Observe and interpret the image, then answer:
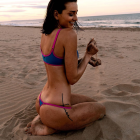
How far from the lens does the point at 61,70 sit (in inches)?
70.9

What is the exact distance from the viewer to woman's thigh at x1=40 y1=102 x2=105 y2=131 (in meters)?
1.81

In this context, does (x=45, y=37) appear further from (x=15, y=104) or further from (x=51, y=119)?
(x=15, y=104)

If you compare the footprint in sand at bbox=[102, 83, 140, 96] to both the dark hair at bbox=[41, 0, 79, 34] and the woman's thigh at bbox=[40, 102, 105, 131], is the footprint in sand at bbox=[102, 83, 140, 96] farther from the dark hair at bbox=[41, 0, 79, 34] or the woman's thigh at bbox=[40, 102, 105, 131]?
the dark hair at bbox=[41, 0, 79, 34]

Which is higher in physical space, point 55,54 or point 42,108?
point 55,54

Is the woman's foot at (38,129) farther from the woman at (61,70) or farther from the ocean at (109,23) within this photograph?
the ocean at (109,23)

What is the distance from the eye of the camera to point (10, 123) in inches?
91.1

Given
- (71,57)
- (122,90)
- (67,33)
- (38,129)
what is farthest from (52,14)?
(122,90)

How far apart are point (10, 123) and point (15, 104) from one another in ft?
1.93

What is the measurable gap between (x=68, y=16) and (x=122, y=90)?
2123mm

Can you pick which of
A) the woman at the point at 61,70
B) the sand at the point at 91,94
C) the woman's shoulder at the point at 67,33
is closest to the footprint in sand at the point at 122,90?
the sand at the point at 91,94

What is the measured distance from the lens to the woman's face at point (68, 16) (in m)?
1.66

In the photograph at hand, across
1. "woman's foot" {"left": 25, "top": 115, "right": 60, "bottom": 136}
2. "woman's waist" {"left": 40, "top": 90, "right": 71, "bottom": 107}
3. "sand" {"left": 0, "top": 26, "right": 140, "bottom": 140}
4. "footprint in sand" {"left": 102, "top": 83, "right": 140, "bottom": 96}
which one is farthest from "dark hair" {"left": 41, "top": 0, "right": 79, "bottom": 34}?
"footprint in sand" {"left": 102, "top": 83, "right": 140, "bottom": 96}

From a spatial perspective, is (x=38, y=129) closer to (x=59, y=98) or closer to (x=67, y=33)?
(x=59, y=98)

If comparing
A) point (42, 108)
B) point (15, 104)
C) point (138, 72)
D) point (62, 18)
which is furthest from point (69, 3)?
point (138, 72)
